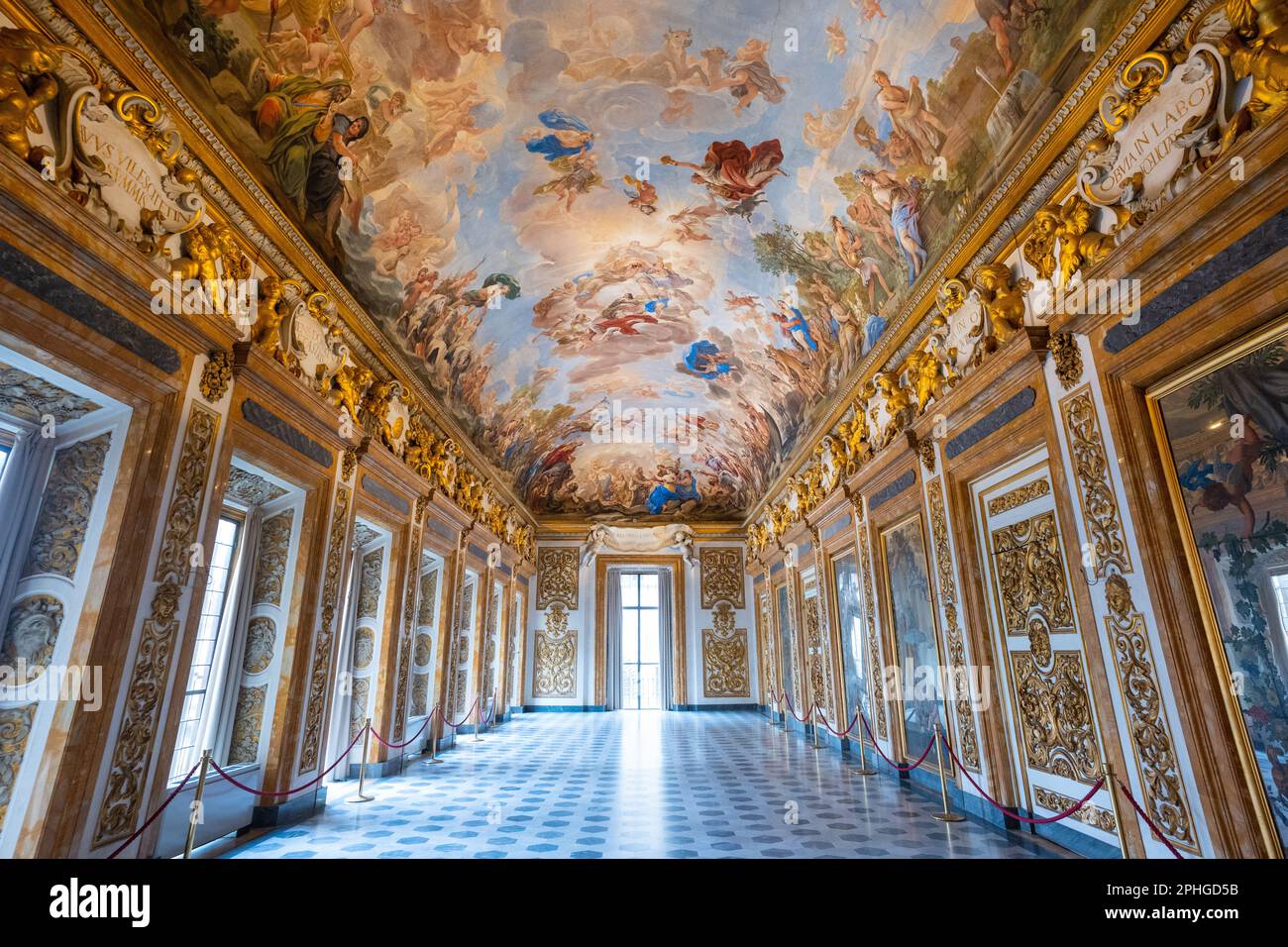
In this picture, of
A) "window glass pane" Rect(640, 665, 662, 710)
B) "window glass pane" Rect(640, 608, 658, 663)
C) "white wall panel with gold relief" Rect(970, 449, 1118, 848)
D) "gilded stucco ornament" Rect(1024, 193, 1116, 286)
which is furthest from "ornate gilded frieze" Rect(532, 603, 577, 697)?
"gilded stucco ornament" Rect(1024, 193, 1116, 286)

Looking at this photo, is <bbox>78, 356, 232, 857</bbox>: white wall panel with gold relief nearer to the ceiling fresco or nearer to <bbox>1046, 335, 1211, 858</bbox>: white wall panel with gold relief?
the ceiling fresco

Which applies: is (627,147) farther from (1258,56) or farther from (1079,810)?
(1079,810)

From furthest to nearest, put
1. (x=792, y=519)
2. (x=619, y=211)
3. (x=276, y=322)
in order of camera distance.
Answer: (x=792, y=519) < (x=619, y=211) < (x=276, y=322)

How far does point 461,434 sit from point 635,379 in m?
5.27

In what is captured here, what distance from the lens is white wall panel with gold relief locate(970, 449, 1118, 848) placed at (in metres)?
6.12

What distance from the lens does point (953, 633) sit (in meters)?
8.34

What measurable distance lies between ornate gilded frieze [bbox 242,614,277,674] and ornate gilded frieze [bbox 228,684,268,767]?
0.81 feet

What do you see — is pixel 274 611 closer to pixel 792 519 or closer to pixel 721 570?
pixel 792 519

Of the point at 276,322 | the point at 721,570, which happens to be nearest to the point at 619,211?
the point at 276,322

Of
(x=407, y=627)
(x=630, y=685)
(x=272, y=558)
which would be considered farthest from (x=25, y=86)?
(x=630, y=685)

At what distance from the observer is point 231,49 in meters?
5.99

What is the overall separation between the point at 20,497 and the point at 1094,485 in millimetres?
9118

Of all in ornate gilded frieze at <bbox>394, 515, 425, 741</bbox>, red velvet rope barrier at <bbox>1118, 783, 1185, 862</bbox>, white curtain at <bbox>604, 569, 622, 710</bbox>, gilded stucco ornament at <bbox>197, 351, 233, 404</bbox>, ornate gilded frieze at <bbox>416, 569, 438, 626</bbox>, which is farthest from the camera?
white curtain at <bbox>604, 569, 622, 710</bbox>
